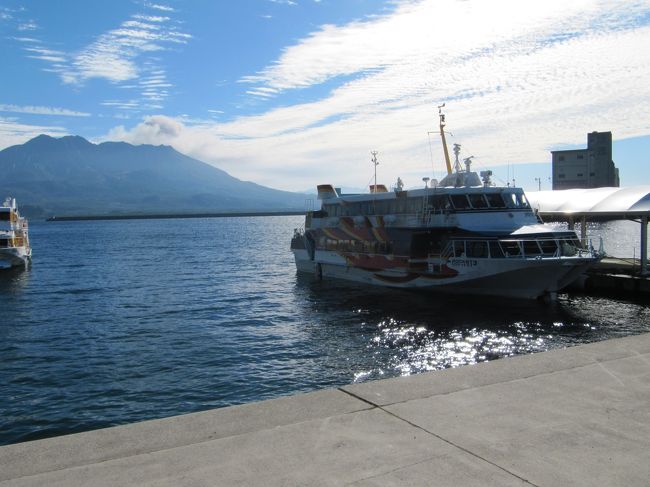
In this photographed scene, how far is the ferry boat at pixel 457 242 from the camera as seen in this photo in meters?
27.4

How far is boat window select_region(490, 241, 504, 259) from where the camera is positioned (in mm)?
27609

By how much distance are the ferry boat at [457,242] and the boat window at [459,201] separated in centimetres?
5

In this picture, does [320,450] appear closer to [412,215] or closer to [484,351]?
[484,351]

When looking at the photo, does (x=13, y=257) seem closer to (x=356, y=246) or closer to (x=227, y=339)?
(x=356, y=246)

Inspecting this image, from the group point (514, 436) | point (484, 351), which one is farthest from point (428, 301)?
point (514, 436)

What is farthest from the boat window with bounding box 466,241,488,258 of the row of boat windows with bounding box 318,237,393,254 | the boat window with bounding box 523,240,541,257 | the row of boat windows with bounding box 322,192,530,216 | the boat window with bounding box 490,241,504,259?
the row of boat windows with bounding box 318,237,393,254

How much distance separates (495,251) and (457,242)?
88.6 inches

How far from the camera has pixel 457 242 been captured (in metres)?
29.5

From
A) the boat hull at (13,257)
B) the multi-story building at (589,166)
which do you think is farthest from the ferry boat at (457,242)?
the multi-story building at (589,166)

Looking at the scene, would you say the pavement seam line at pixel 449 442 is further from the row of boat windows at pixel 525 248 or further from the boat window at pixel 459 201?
the boat window at pixel 459 201

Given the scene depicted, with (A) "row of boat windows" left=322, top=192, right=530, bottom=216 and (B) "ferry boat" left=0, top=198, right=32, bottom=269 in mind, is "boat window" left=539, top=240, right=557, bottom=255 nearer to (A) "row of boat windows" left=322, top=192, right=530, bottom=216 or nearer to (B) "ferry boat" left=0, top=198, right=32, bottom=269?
(A) "row of boat windows" left=322, top=192, right=530, bottom=216

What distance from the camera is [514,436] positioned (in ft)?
16.7

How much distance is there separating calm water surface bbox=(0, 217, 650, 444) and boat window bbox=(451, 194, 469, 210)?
5.04 m

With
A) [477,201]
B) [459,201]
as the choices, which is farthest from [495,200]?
[459,201]
